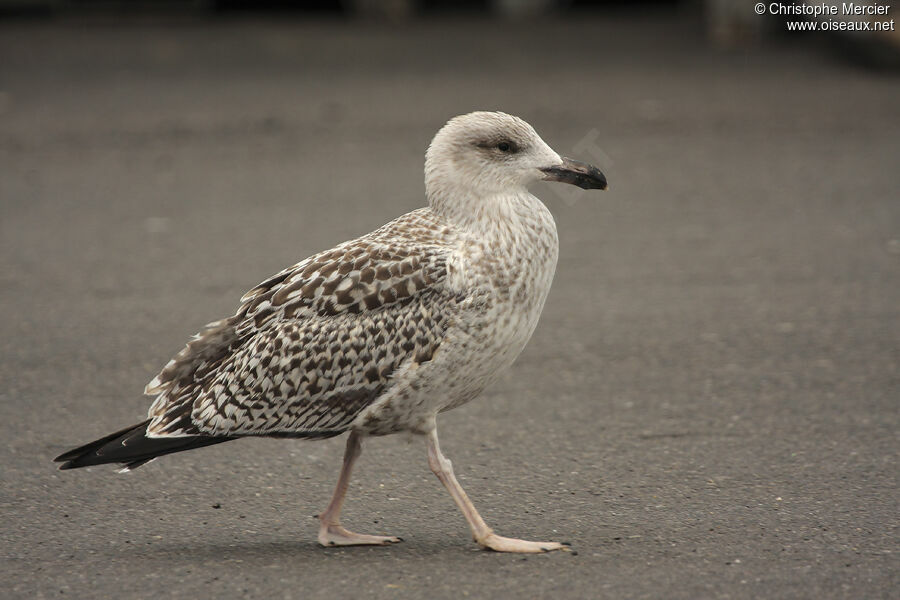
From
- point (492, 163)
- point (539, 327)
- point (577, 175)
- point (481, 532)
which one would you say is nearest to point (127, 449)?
point (481, 532)

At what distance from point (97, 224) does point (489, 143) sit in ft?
18.0

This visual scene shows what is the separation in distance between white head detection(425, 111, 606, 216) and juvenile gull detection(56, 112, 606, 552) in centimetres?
1

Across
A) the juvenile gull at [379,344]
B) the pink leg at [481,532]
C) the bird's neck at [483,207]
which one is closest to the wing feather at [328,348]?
the juvenile gull at [379,344]

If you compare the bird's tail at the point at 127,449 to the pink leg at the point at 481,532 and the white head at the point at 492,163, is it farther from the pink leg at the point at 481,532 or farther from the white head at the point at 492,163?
the white head at the point at 492,163

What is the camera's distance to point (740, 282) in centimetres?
788

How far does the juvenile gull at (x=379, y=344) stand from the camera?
14.3 ft

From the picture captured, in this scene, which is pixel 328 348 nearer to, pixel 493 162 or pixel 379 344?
pixel 379 344

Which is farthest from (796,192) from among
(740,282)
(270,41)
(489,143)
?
(270,41)

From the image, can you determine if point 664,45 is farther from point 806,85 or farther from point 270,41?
point 270,41

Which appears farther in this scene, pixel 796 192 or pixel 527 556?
pixel 796 192

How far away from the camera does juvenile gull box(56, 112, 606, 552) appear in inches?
172

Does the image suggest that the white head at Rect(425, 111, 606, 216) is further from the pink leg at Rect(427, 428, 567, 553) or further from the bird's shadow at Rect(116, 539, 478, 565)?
the bird's shadow at Rect(116, 539, 478, 565)

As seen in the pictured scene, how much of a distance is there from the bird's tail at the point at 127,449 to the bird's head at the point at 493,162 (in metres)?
1.32

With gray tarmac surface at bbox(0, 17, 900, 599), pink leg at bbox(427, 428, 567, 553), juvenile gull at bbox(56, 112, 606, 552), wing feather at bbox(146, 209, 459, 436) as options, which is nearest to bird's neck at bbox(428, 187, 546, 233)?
juvenile gull at bbox(56, 112, 606, 552)
